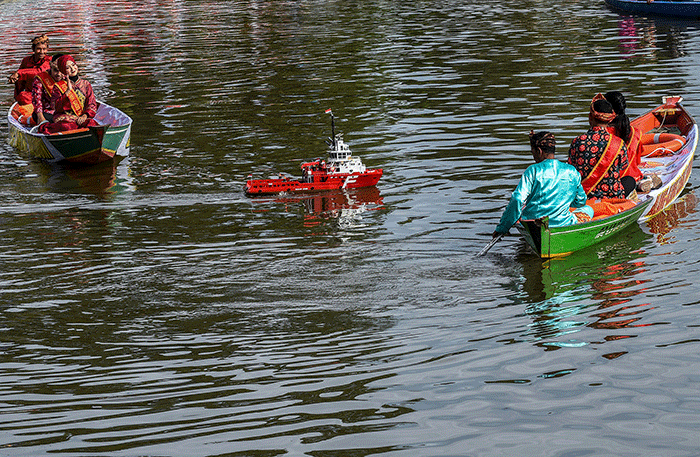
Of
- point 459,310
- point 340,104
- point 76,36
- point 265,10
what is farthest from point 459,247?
point 265,10

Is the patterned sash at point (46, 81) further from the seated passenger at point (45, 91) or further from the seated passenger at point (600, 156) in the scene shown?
the seated passenger at point (600, 156)

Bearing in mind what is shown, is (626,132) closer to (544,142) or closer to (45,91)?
(544,142)

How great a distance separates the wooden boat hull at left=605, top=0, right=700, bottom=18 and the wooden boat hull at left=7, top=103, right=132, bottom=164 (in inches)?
1061

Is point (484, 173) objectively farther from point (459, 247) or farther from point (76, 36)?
point (76, 36)

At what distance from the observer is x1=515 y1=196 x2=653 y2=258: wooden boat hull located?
9754mm

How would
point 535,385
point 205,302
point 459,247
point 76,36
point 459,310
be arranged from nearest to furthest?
1. point 535,385
2. point 459,310
3. point 205,302
4. point 459,247
5. point 76,36

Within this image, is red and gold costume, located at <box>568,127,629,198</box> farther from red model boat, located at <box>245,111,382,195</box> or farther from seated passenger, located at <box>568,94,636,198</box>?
red model boat, located at <box>245,111,382,195</box>

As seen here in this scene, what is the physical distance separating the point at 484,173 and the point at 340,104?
25.4 ft

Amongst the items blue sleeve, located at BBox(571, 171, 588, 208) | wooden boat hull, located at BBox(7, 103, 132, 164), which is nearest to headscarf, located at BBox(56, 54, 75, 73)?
wooden boat hull, located at BBox(7, 103, 132, 164)

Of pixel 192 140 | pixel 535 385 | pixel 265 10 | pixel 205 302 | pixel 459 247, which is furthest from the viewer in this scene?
pixel 265 10

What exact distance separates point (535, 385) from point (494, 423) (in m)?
0.73

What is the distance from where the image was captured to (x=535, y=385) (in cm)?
682

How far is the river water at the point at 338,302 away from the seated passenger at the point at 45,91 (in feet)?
3.38

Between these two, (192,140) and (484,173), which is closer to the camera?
(484,173)
